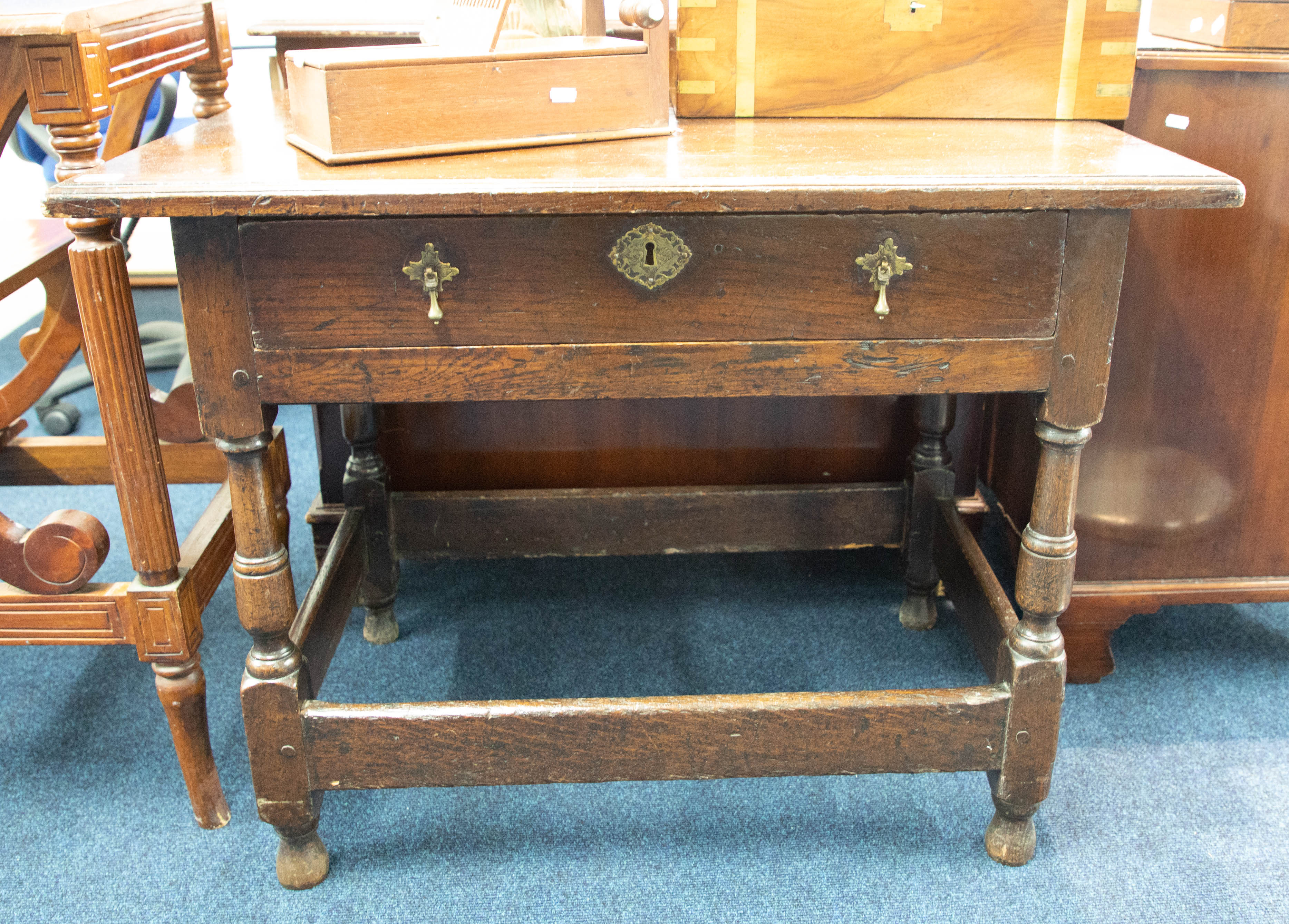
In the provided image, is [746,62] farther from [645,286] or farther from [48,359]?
[48,359]

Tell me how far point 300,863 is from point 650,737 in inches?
19.7

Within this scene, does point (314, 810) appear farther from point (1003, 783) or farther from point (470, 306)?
point (1003, 783)

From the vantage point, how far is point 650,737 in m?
1.39

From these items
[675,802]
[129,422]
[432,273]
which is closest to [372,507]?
[129,422]

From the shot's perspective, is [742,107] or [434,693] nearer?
[742,107]

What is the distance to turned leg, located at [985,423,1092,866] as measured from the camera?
4.34 feet

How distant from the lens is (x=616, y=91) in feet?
4.28

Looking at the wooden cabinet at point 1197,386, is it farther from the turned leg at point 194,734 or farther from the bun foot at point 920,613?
the turned leg at point 194,734

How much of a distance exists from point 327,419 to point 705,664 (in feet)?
2.71

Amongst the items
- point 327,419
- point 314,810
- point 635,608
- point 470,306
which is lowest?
point 635,608

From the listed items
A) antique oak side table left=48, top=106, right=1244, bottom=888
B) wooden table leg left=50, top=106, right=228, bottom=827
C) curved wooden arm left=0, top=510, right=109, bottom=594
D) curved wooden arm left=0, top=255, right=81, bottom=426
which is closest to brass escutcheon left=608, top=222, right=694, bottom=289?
antique oak side table left=48, top=106, right=1244, bottom=888

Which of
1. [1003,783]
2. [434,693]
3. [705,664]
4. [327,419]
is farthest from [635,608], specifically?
[1003,783]

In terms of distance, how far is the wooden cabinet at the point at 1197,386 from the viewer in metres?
1.52

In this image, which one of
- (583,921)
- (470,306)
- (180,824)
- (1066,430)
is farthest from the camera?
(180,824)
